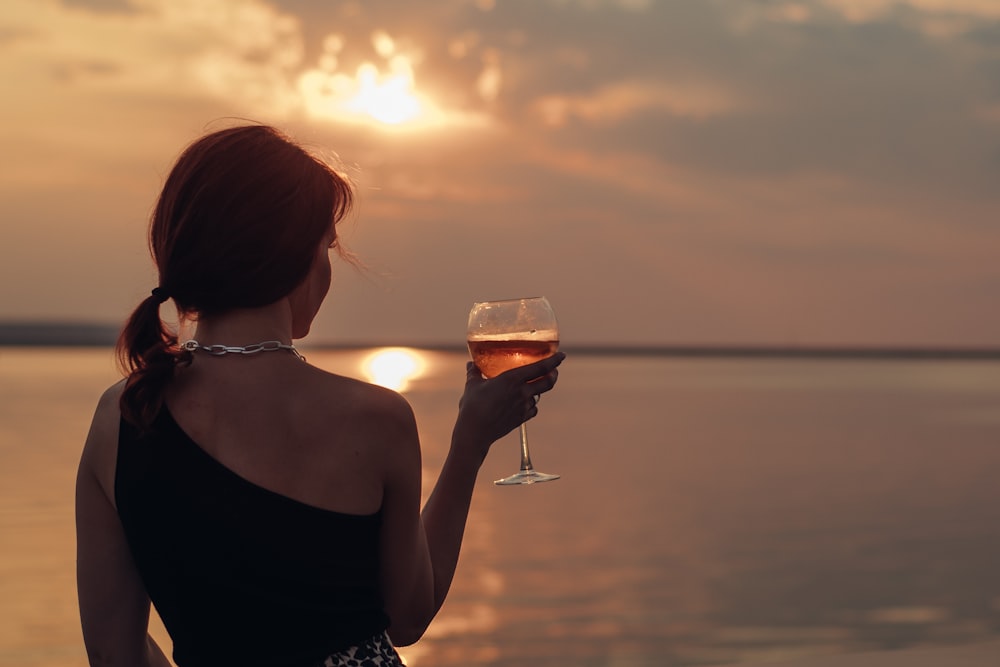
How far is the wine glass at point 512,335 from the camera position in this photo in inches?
99.5

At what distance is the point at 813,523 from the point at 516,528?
3.33 metres

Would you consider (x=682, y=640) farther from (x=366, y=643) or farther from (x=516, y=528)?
(x=366, y=643)

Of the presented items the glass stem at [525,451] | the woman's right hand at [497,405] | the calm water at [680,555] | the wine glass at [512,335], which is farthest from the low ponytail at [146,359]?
the calm water at [680,555]

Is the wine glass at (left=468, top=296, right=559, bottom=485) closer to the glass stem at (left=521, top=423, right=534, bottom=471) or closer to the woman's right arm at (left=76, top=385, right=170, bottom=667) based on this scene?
the glass stem at (left=521, top=423, right=534, bottom=471)

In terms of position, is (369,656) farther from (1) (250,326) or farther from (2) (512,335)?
(2) (512,335)

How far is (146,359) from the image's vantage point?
169 cm

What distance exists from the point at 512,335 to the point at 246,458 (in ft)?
3.38

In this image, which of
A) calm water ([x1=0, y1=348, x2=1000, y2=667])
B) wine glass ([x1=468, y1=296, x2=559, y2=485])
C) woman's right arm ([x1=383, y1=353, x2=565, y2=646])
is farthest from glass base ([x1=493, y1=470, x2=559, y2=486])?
calm water ([x1=0, y1=348, x2=1000, y2=667])

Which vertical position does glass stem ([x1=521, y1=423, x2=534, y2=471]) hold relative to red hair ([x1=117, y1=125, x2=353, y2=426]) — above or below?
below

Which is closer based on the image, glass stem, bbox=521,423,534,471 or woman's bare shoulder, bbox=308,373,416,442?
woman's bare shoulder, bbox=308,373,416,442

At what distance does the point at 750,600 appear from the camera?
8828 millimetres

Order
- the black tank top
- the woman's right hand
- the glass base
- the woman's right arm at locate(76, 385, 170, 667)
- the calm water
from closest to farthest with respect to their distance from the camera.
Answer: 1. the black tank top
2. the woman's right arm at locate(76, 385, 170, 667)
3. the woman's right hand
4. the glass base
5. the calm water

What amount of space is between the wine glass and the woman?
853 millimetres

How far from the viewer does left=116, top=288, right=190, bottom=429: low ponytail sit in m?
1.62
